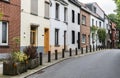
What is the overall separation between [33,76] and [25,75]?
0.41 m

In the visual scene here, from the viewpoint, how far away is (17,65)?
1504cm

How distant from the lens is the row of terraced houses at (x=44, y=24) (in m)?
23.7

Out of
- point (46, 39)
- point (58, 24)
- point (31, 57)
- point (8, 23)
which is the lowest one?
point (31, 57)

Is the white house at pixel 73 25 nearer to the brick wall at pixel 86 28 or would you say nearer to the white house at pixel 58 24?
the white house at pixel 58 24

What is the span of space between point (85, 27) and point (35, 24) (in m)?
23.1

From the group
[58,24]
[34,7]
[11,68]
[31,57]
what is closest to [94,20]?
[58,24]

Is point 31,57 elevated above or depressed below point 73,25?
→ below

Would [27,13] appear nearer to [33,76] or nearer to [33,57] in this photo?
[33,57]

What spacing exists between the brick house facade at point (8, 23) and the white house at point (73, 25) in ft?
54.4

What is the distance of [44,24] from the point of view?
3145 cm

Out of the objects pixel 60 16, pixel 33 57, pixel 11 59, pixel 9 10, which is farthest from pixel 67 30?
pixel 11 59

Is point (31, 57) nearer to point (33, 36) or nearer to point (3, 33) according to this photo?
point (3, 33)

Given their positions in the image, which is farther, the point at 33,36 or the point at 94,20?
Result: the point at 94,20

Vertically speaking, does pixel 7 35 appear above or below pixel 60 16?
below
